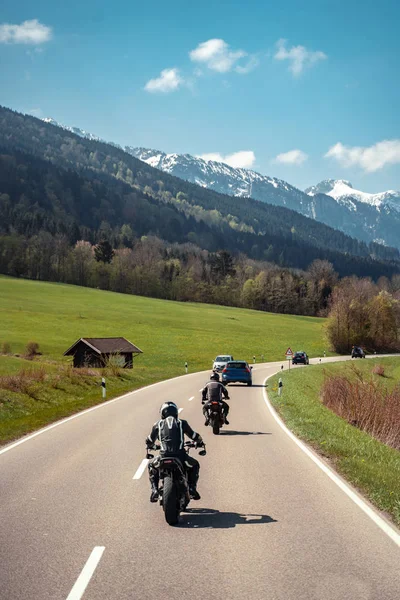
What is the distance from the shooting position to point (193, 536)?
6859mm

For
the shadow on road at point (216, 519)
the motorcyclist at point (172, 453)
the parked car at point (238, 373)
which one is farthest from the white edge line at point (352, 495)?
the parked car at point (238, 373)

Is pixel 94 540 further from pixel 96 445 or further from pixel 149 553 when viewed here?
pixel 96 445

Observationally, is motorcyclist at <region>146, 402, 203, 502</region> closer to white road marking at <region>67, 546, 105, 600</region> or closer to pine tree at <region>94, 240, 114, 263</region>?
white road marking at <region>67, 546, 105, 600</region>

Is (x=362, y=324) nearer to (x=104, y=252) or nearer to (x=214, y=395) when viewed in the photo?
(x=214, y=395)

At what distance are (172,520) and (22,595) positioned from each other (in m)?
2.64

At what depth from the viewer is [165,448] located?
26.2 feet

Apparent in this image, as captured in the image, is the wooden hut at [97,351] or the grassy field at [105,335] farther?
the wooden hut at [97,351]

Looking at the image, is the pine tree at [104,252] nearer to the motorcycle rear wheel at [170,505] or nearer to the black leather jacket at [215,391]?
the black leather jacket at [215,391]

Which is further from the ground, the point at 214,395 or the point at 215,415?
the point at 214,395

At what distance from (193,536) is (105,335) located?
218ft

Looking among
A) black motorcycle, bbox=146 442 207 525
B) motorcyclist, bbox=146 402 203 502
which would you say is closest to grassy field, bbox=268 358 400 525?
motorcyclist, bbox=146 402 203 502

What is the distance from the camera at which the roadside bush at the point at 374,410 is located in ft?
57.6

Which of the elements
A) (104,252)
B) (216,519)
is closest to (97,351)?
(216,519)

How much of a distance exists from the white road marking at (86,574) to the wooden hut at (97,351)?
142 feet
